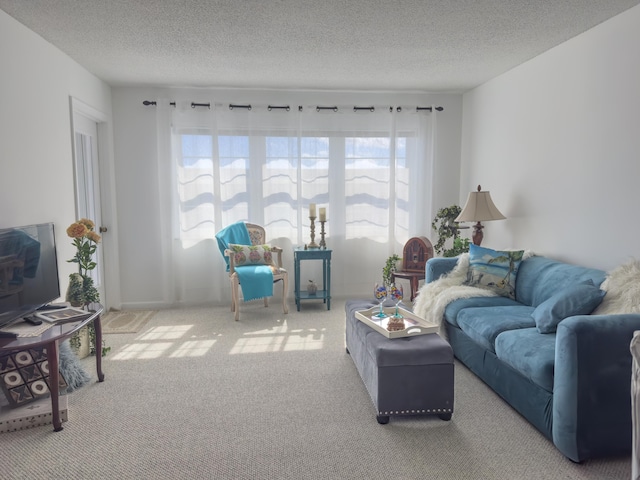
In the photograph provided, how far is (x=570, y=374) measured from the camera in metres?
2.07

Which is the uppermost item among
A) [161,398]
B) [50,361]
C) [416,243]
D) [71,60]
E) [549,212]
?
[71,60]

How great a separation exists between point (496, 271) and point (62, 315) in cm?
318

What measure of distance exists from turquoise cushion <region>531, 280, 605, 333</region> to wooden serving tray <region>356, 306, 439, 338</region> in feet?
2.06

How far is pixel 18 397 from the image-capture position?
2.61 metres

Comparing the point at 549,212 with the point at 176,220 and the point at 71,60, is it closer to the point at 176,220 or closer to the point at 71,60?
the point at 176,220

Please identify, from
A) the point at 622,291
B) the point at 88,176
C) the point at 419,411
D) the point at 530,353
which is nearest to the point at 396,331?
the point at 419,411

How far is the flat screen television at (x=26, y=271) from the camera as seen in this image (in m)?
2.51

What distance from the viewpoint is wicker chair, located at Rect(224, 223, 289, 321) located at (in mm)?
4594

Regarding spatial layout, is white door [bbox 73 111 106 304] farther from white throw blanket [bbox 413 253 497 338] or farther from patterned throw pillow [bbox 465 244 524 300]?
patterned throw pillow [bbox 465 244 524 300]

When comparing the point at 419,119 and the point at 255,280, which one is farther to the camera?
the point at 419,119

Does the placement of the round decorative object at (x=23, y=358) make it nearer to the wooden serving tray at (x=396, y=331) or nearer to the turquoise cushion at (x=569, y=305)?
the wooden serving tray at (x=396, y=331)

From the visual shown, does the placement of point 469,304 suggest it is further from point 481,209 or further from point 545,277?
point 481,209

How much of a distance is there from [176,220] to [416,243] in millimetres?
2682

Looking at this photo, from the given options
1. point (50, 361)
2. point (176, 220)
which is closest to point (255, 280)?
point (176, 220)
